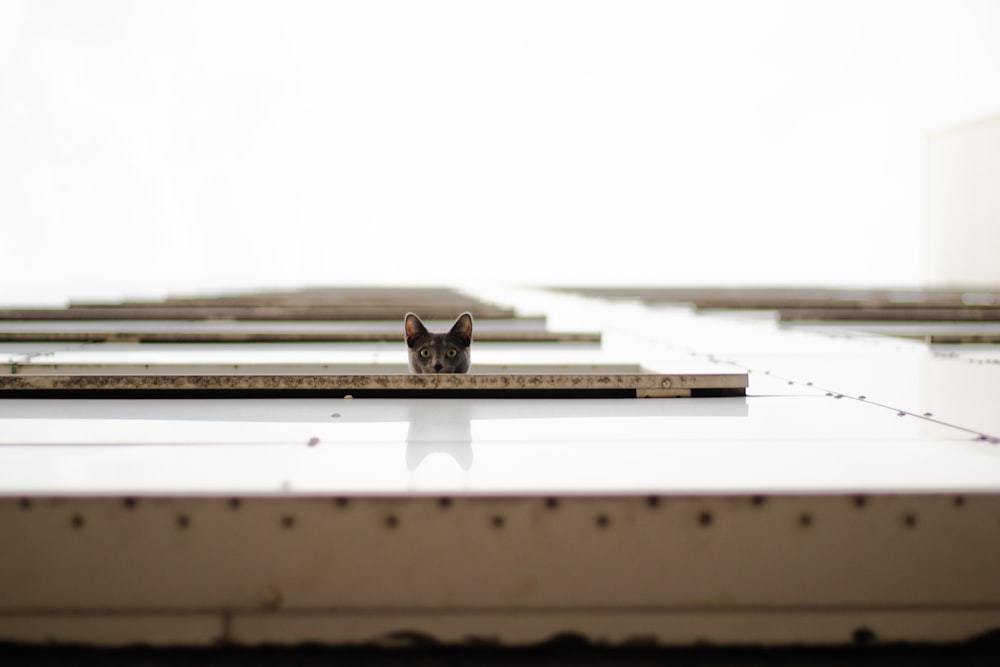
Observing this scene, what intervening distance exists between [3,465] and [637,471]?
1.59 m

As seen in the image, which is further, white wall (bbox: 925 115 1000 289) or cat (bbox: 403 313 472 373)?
white wall (bbox: 925 115 1000 289)

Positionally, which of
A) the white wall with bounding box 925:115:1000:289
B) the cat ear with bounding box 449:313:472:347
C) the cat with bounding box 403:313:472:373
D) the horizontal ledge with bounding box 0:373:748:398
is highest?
the white wall with bounding box 925:115:1000:289

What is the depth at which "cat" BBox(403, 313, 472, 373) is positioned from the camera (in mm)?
3166

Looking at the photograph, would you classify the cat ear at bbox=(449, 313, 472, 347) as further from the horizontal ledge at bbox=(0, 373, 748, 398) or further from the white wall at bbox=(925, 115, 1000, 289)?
the white wall at bbox=(925, 115, 1000, 289)

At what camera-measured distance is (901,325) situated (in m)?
6.63

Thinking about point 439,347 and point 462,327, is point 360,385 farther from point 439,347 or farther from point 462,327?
point 462,327

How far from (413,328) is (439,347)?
166 millimetres

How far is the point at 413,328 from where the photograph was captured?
3.26 m

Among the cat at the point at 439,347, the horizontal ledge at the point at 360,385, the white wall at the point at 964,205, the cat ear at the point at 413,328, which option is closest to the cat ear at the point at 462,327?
the cat at the point at 439,347

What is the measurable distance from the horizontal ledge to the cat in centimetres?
26

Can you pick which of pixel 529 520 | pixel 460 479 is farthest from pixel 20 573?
pixel 529 520

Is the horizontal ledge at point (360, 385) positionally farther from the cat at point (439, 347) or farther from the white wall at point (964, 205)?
the white wall at point (964, 205)

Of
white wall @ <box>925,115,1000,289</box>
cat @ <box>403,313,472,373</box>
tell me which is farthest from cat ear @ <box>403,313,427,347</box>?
white wall @ <box>925,115,1000,289</box>

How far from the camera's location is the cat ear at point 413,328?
3.23m
